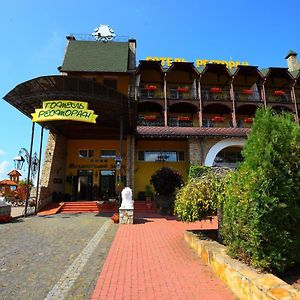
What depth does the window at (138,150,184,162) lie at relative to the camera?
23.0m

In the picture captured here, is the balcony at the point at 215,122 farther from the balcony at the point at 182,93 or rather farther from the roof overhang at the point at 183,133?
the roof overhang at the point at 183,133

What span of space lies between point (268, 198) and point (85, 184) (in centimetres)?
1967

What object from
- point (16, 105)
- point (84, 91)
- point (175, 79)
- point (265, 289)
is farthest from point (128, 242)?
point (175, 79)

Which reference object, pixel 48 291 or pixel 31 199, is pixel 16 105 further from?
pixel 48 291

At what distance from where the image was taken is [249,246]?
4734 millimetres

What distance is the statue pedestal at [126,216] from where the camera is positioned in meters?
12.5

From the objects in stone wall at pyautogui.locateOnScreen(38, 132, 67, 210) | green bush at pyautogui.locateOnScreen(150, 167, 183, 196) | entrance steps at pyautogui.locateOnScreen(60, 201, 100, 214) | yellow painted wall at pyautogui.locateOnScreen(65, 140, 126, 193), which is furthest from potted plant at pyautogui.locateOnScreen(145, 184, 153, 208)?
stone wall at pyautogui.locateOnScreen(38, 132, 67, 210)

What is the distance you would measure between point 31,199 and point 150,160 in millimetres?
9852

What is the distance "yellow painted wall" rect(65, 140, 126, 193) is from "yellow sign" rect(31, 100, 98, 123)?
8.19 metres

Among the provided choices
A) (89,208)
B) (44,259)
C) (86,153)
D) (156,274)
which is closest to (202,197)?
(156,274)

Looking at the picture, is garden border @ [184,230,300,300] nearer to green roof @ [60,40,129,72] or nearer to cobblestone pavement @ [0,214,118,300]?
cobblestone pavement @ [0,214,118,300]

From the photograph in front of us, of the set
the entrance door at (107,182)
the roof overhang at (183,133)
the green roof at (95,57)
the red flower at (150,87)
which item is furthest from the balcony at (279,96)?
the entrance door at (107,182)

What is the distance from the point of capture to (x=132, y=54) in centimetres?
2695

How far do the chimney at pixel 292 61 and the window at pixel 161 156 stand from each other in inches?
726
